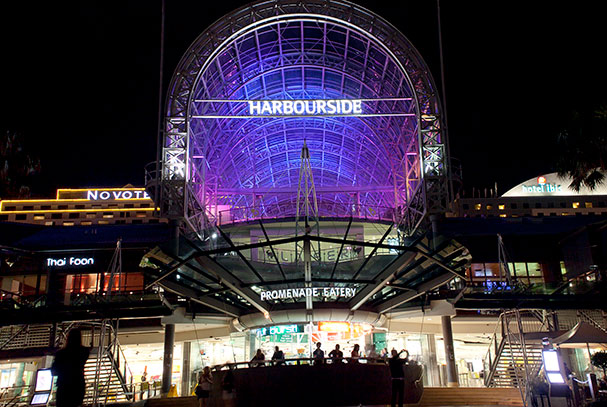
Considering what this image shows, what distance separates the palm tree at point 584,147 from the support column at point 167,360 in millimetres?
26103

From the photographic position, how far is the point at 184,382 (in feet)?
132

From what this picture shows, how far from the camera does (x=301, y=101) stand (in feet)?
126

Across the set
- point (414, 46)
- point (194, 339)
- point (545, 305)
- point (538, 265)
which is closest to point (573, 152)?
point (545, 305)

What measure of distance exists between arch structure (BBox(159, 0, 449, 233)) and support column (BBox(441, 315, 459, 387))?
7727mm

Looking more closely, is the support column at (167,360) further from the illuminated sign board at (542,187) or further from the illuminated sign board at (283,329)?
the illuminated sign board at (542,187)

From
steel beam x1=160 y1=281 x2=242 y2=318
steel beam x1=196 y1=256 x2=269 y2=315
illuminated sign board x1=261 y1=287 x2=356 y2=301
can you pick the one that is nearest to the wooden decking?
illuminated sign board x1=261 y1=287 x2=356 y2=301

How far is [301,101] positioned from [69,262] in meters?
23.3

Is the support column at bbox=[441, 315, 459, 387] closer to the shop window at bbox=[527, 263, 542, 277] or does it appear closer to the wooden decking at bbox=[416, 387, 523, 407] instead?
the wooden decking at bbox=[416, 387, 523, 407]

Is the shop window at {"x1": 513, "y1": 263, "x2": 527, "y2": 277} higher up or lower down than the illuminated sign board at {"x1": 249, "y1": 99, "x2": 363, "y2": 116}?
lower down

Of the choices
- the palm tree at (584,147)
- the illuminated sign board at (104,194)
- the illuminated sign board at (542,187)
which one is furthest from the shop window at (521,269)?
the illuminated sign board at (104,194)

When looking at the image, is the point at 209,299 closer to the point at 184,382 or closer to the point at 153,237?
the point at 184,382


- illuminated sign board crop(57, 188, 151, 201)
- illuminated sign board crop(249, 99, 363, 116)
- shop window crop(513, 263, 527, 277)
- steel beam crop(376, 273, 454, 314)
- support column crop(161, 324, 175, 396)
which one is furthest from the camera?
illuminated sign board crop(57, 188, 151, 201)

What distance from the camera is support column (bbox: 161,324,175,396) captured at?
34.7 meters

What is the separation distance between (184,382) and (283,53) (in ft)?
86.5
